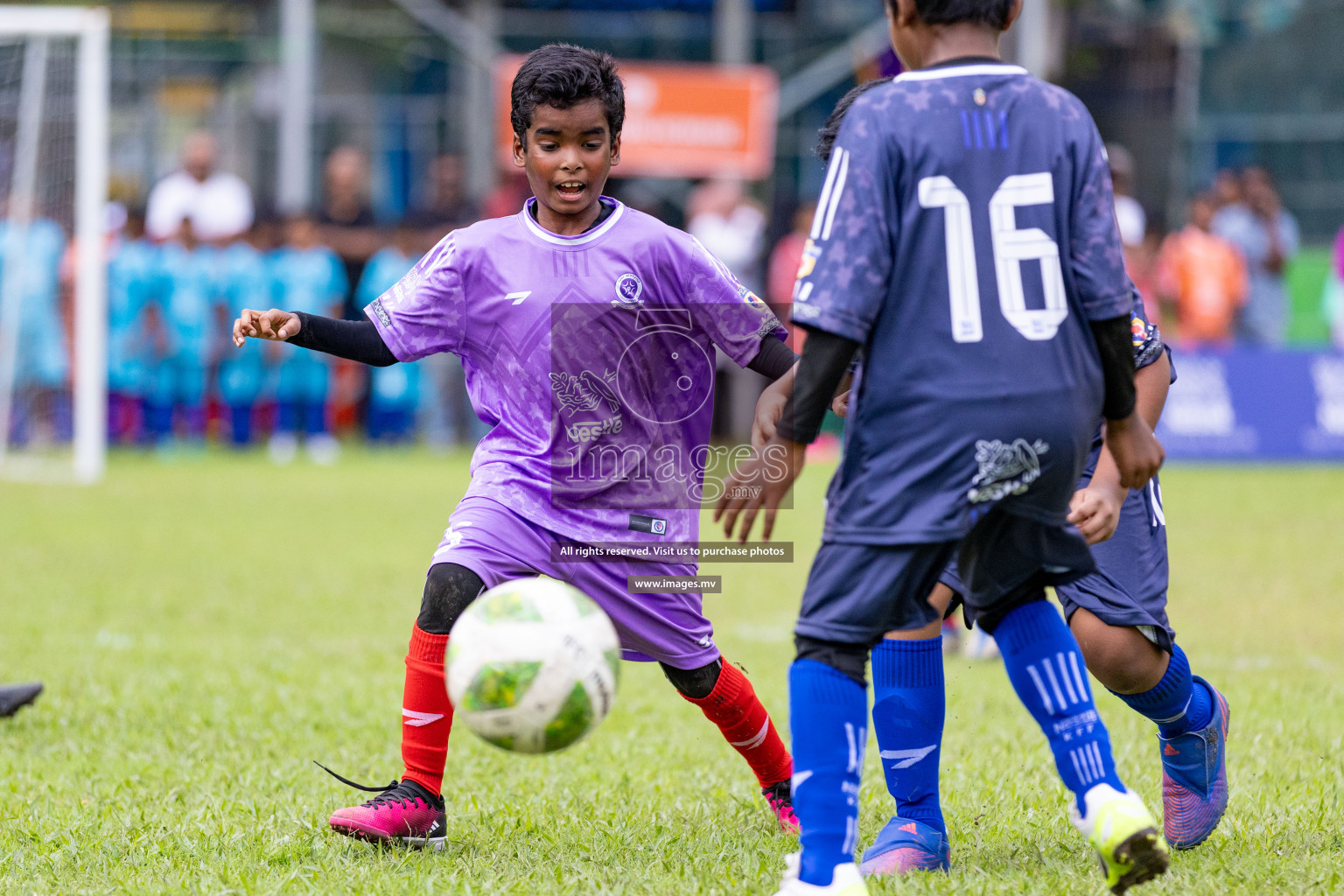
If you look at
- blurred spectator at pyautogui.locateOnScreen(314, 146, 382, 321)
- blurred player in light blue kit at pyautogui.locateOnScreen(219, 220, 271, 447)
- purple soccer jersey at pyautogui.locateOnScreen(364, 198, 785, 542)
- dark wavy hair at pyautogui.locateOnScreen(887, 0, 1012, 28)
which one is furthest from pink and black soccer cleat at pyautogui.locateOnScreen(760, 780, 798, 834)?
blurred spectator at pyautogui.locateOnScreen(314, 146, 382, 321)

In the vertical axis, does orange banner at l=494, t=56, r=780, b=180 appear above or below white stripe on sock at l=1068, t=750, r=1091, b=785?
above

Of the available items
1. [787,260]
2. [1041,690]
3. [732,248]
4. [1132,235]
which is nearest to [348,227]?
[732,248]

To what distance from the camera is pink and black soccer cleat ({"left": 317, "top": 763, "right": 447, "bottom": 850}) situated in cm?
374

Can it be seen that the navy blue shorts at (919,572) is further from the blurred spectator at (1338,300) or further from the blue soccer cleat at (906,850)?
the blurred spectator at (1338,300)

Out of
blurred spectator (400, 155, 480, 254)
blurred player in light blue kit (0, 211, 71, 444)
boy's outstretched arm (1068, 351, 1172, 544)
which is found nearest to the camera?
boy's outstretched arm (1068, 351, 1172, 544)

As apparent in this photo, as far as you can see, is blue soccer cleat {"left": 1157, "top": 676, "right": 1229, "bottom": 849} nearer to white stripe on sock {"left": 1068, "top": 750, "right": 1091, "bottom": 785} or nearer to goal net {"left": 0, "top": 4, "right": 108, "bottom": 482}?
white stripe on sock {"left": 1068, "top": 750, "right": 1091, "bottom": 785}

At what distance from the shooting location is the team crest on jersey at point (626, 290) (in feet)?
12.7

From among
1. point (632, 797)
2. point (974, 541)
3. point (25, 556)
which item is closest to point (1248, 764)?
point (632, 797)

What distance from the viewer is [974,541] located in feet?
10.1

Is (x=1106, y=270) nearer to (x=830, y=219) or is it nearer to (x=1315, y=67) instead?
(x=830, y=219)

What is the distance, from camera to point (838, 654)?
10.0 ft

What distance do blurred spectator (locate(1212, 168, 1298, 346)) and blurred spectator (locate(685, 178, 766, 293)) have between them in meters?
5.15

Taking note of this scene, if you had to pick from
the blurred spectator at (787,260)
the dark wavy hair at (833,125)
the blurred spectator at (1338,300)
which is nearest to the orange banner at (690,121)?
the blurred spectator at (787,260)

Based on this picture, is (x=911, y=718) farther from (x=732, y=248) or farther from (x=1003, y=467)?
(x=732, y=248)
